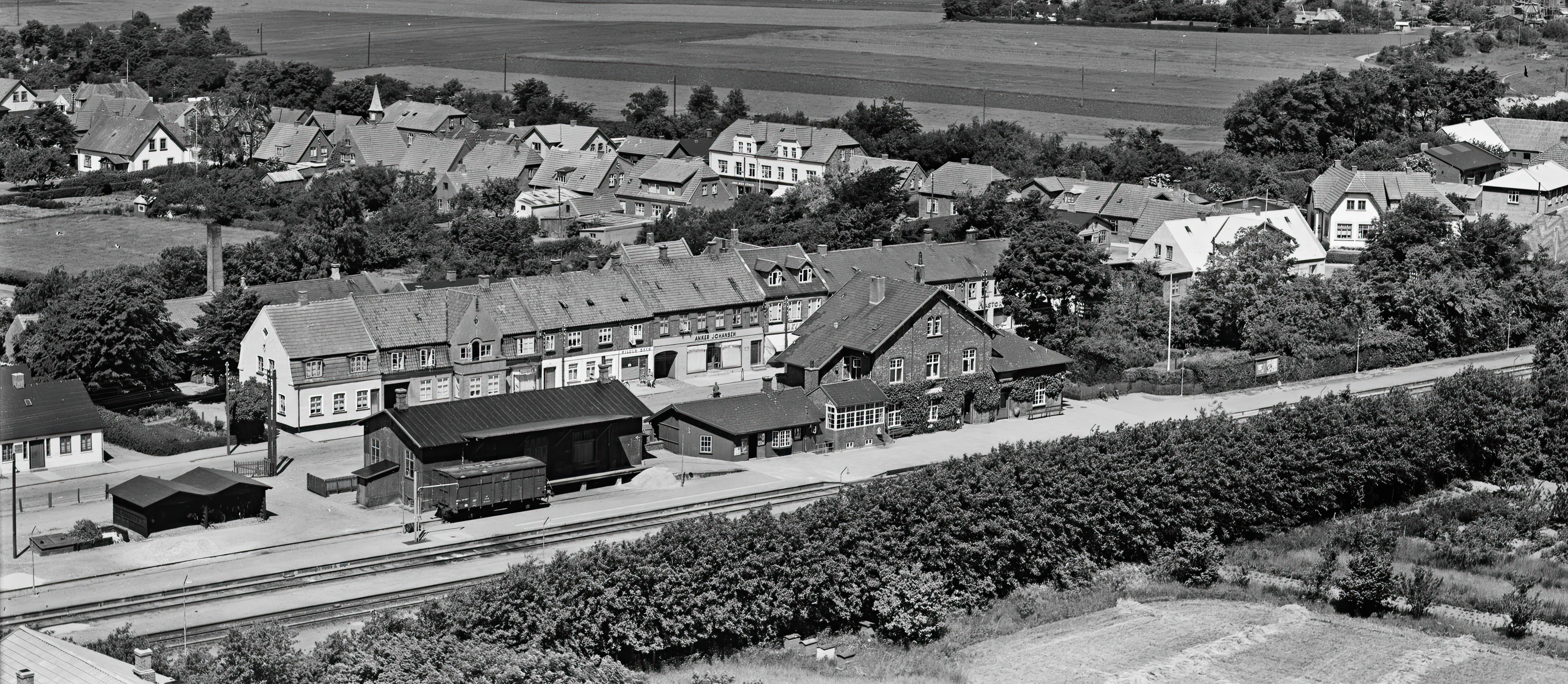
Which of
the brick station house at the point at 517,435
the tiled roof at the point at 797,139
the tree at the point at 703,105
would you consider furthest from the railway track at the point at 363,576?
the tree at the point at 703,105

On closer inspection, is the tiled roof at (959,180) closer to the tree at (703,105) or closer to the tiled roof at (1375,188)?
the tiled roof at (1375,188)

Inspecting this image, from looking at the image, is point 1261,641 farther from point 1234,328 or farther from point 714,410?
point 1234,328

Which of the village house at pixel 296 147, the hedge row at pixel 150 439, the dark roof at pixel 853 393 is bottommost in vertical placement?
the hedge row at pixel 150 439

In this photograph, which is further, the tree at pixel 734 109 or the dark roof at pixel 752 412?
the tree at pixel 734 109

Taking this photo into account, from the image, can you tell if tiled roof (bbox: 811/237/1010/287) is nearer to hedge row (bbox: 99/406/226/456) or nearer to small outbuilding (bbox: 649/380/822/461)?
small outbuilding (bbox: 649/380/822/461)

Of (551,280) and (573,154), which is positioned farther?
(573,154)

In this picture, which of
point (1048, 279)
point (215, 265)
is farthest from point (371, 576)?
point (215, 265)

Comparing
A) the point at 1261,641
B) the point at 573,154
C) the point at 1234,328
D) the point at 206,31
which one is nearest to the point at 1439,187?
the point at 1234,328
